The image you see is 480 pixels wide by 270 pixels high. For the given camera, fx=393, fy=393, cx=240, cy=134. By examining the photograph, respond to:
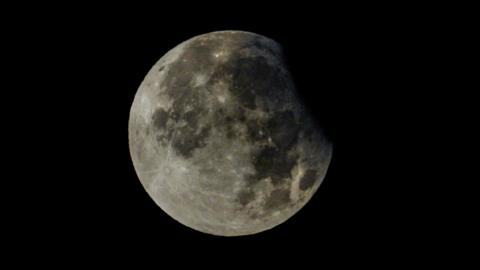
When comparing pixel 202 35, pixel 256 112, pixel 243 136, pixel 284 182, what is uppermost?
pixel 202 35

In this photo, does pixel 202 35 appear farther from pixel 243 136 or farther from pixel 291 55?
pixel 243 136

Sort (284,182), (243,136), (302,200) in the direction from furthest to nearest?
1. (302,200)
2. (284,182)
3. (243,136)

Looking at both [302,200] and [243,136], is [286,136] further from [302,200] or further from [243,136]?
[302,200]

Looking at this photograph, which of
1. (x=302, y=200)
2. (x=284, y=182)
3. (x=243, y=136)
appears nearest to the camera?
(x=243, y=136)

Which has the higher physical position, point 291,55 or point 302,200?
point 291,55

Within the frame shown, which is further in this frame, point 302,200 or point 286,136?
point 302,200

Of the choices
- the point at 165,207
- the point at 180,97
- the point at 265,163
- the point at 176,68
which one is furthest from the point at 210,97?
the point at 165,207

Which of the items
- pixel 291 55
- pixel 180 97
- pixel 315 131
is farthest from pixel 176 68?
pixel 315 131
